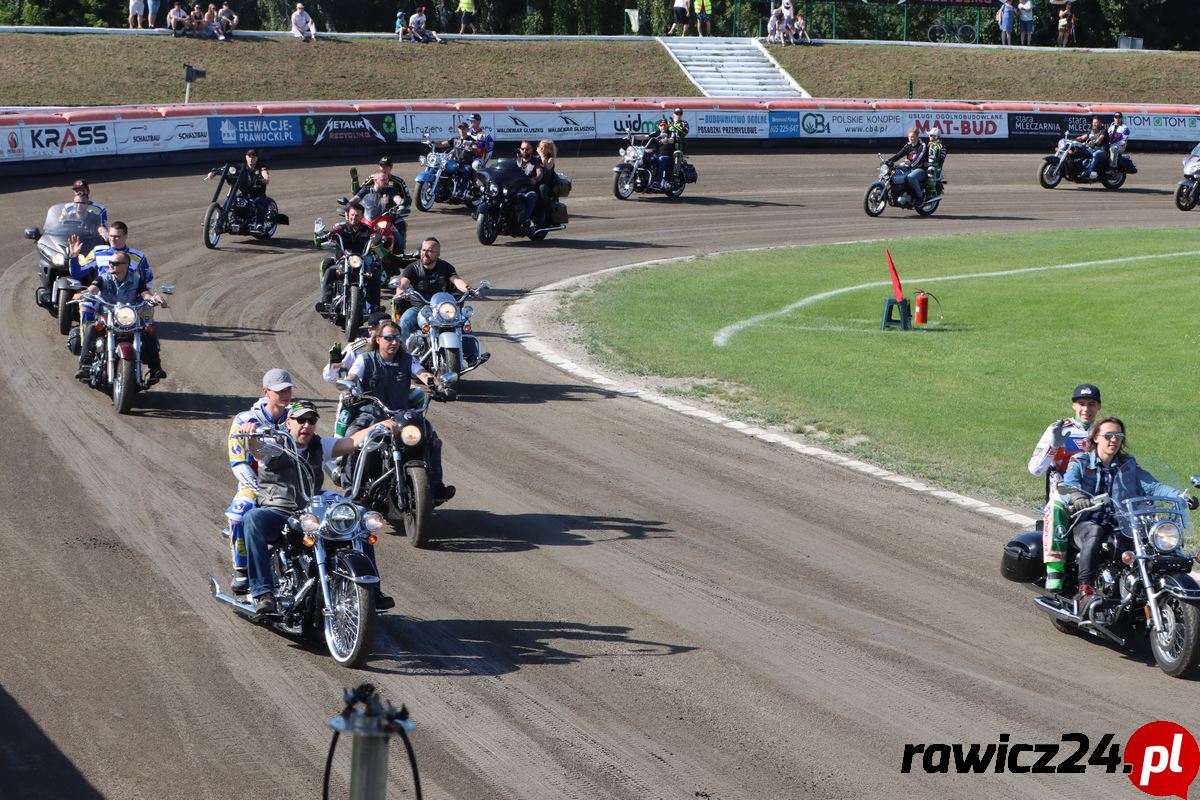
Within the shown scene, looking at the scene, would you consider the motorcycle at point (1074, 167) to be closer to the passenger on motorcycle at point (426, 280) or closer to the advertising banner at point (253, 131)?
the advertising banner at point (253, 131)

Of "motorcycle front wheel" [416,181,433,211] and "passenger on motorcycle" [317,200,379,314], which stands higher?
"motorcycle front wheel" [416,181,433,211]

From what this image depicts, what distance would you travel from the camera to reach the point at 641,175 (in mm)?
35094

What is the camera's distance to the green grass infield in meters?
15.9

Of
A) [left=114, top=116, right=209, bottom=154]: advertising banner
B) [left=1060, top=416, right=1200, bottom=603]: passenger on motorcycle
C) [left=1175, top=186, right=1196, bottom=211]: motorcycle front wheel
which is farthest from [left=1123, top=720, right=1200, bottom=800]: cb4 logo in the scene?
[left=114, top=116, right=209, bottom=154]: advertising banner

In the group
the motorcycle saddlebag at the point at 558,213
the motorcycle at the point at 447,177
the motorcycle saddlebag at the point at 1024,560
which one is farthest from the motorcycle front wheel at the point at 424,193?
the motorcycle saddlebag at the point at 1024,560

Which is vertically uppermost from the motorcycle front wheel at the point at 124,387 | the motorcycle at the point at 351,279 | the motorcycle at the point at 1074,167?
the motorcycle at the point at 1074,167

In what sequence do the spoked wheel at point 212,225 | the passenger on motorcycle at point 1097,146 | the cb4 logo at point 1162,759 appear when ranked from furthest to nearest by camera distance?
the passenger on motorcycle at point 1097,146
the spoked wheel at point 212,225
the cb4 logo at point 1162,759

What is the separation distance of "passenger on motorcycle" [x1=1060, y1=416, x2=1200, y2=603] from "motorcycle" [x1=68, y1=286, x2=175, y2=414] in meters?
10.5

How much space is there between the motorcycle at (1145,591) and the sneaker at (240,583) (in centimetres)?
562

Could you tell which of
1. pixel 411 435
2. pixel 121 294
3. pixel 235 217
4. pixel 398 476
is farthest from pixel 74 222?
pixel 411 435

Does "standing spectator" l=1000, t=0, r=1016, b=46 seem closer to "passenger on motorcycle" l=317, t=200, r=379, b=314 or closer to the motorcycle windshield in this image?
"passenger on motorcycle" l=317, t=200, r=379, b=314

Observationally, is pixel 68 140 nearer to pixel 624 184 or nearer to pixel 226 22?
pixel 624 184

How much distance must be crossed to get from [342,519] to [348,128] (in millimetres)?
30716

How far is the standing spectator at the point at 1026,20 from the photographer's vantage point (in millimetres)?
59375
